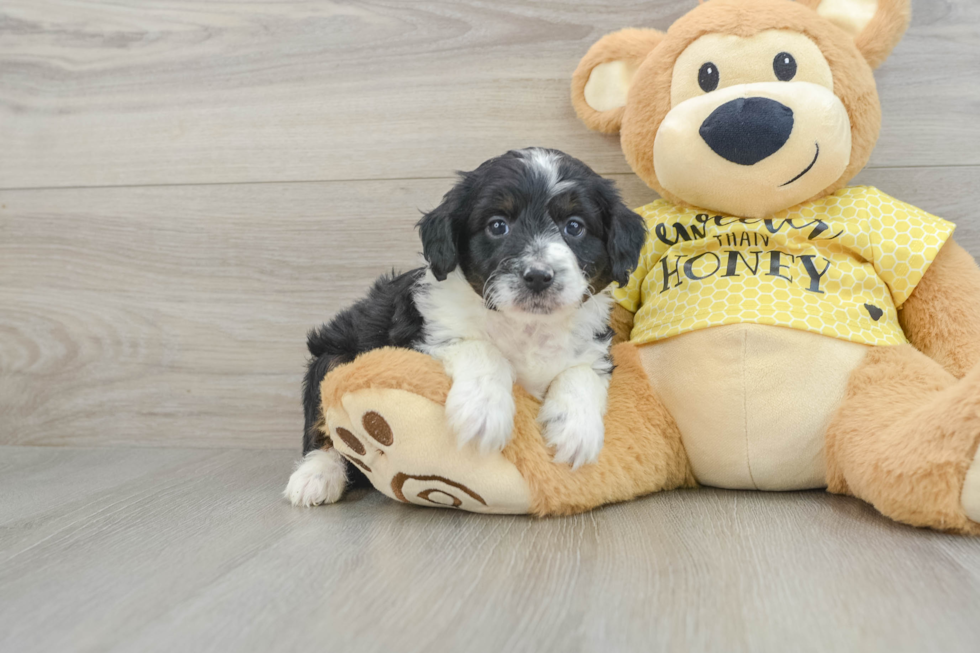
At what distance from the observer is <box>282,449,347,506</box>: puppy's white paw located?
1.55 meters

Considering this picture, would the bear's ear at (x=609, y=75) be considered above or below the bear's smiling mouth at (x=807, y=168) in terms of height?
above

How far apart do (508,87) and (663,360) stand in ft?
3.01

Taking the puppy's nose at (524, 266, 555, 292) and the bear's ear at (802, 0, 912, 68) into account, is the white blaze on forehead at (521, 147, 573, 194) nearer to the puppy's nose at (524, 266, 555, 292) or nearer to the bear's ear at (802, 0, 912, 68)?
the puppy's nose at (524, 266, 555, 292)

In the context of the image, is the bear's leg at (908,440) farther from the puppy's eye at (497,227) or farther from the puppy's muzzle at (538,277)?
the puppy's eye at (497,227)

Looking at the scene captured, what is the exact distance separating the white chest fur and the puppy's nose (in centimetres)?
16

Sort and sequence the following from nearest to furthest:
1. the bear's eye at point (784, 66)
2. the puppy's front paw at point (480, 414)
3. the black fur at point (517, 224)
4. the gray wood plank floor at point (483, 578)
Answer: the gray wood plank floor at point (483, 578) → the puppy's front paw at point (480, 414) → the black fur at point (517, 224) → the bear's eye at point (784, 66)

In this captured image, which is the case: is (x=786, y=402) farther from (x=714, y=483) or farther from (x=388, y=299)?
(x=388, y=299)

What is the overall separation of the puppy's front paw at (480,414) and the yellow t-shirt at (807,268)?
46 centimetres

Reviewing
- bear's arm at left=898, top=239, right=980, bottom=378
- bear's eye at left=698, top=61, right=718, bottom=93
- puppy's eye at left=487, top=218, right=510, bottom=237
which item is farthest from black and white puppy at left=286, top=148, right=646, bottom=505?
bear's arm at left=898, top=239, right=980, bottom=378

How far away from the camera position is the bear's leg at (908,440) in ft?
3.76

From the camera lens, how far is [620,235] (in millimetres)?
1438

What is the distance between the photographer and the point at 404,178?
6.74 ft

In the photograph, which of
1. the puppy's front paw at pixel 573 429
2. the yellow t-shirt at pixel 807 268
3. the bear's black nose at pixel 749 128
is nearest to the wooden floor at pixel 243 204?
the puppy's front paw at pixel 573 429

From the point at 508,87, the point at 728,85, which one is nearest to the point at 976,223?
the point at 728,85
